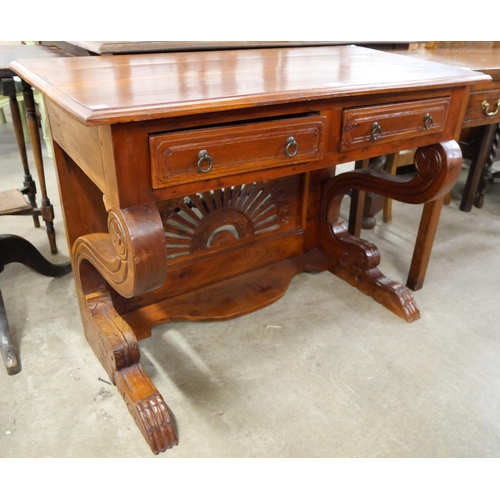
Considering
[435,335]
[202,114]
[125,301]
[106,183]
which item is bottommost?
[435,335]

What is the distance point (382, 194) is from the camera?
5.94ft

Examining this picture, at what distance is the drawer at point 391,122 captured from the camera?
1289 mm

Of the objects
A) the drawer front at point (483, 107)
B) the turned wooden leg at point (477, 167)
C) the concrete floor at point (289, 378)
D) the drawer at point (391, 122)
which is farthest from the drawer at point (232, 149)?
the turned wooden leg at point (477, 167)

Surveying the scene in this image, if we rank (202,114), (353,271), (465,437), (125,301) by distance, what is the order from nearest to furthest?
1. (202,114)
2. (465,437)
3. (125,301)
4. (353,271)

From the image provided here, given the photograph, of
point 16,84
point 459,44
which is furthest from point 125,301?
point 459,44

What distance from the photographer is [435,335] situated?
1711 millimetres

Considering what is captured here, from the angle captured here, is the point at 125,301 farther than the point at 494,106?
No

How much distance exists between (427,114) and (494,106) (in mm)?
536

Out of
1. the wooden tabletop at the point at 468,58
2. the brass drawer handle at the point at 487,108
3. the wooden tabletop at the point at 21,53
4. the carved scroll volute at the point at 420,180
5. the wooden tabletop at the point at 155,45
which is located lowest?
the carved scroll volute at the point at 420,180

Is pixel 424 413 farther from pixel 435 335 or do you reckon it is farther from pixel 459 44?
pixel 459 44

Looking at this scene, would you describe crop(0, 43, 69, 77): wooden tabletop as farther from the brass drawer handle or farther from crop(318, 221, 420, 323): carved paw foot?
the brass drawer handle

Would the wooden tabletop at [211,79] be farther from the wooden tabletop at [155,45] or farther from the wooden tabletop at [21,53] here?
the wooden tabletop at [21,53]

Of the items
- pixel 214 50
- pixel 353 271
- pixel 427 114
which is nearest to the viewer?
pixel 427 114

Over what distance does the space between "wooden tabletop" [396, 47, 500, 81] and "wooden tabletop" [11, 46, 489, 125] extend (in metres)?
0.30
